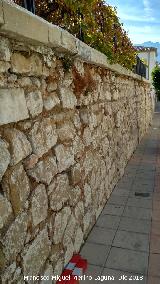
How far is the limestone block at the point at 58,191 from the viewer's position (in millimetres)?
3033

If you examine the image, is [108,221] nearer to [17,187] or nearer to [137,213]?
[137,213]

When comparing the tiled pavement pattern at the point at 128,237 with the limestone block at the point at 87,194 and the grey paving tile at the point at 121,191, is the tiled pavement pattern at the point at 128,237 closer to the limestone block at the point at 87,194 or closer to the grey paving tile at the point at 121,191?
the grey paving tile at the point at 121,191

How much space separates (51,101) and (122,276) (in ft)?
6.85

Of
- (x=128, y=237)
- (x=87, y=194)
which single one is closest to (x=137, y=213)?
(x=128, y=237)

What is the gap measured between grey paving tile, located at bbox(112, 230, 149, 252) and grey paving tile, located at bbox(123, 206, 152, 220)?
61 cm

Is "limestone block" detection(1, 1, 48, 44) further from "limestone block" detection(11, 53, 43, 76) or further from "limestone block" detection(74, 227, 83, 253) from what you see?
"limestone block" detection(74, 227, 83, 253)

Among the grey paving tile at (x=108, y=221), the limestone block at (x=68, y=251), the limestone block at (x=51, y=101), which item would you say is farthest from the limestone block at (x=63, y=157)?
the grey paving tile at (x=108, y=221)

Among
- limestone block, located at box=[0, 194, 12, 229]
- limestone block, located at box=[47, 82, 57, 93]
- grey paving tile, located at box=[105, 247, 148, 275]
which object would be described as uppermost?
limestone block, located at box=[47, 82, 57, 93]

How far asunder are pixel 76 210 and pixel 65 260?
604mm

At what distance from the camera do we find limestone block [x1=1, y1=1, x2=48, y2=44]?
2.06 metres

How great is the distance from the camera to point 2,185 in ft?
7.16

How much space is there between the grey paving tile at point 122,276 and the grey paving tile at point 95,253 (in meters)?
0.18

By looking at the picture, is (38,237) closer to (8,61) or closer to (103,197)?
(8,61)

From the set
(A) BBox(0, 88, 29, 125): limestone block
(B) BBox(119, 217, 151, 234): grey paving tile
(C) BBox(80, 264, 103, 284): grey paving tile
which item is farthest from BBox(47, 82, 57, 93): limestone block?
(B) BBox(119, 217, 151, 234): grey paving tile
